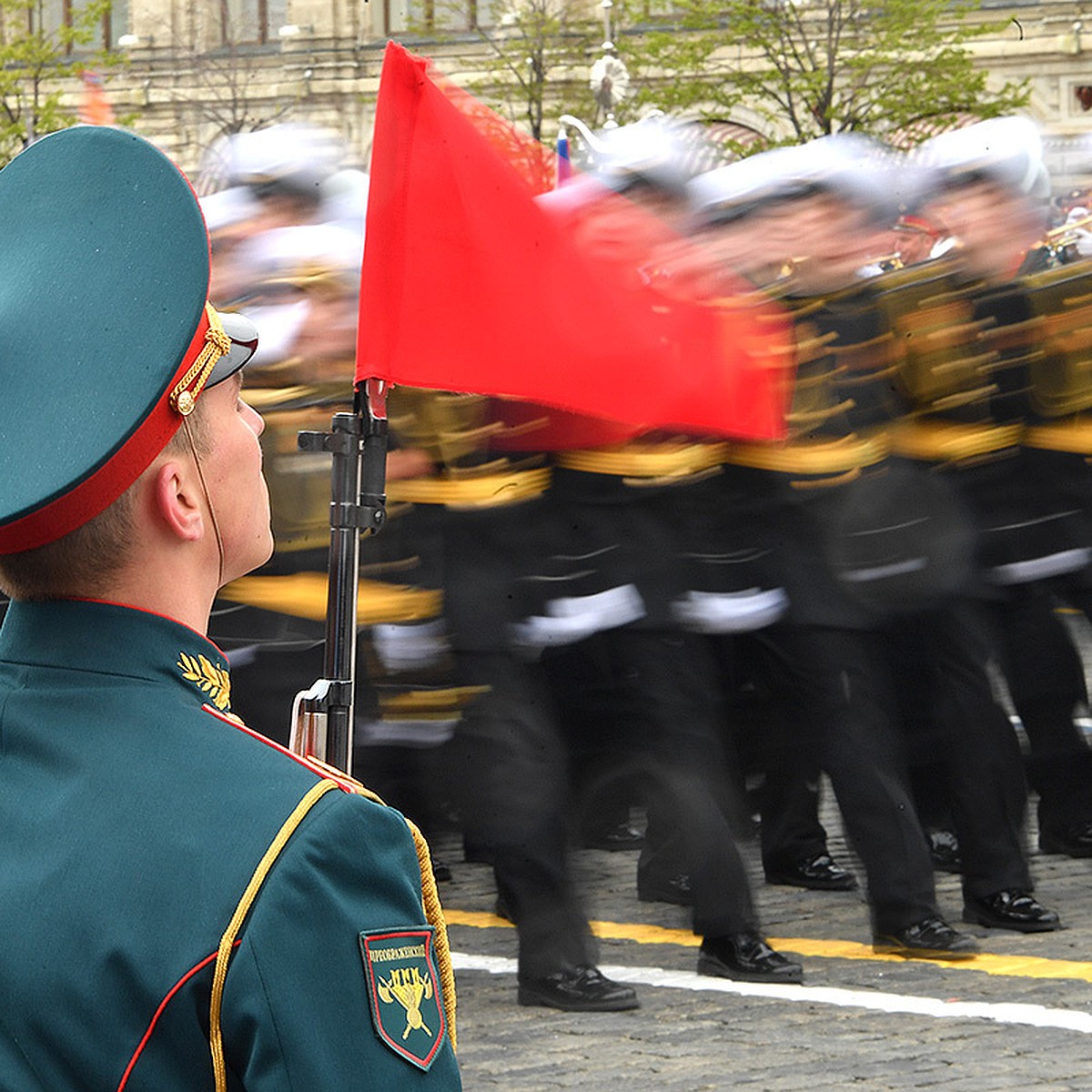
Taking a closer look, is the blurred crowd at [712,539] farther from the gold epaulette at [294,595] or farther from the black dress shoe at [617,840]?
the black dress shoe at [617,840]

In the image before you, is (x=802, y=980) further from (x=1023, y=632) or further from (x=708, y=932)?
(x=1023, y=632)

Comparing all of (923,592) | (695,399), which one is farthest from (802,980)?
(695,399)

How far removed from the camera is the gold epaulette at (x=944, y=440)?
5785 mm

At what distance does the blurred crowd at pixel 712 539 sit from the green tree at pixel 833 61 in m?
24.4

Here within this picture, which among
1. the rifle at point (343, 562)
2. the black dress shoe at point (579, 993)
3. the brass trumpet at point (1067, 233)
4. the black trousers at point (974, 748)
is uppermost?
the rifle at point (343, 562)

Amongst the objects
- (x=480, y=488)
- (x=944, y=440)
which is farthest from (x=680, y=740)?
(x=944, y=440)

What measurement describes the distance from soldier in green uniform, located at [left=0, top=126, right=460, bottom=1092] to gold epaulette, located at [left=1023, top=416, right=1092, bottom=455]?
495cm

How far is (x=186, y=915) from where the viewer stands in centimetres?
133

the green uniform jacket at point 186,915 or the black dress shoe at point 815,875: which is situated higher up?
the green uniform jacket at point 186,915

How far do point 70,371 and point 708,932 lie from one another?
4.08m

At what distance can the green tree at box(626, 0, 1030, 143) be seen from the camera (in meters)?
31.2

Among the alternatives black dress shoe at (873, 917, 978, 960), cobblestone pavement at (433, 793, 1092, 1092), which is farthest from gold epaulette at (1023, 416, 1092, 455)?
black dress shoe at (873, 917, 978, 960)

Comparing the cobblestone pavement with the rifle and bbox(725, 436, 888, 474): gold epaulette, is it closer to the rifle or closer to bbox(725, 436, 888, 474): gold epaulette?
bbox(725, 436, 888, 474): gold epaulette

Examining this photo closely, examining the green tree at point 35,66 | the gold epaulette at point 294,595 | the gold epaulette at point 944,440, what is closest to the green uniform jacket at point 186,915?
the gold epaulette at point 294,595
